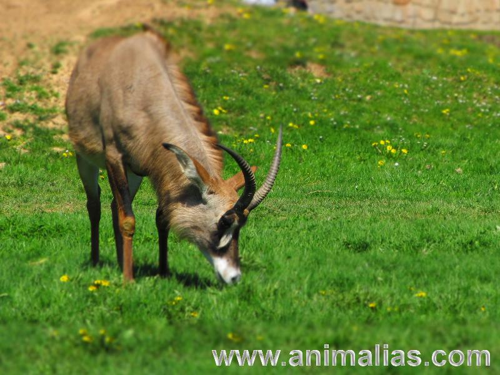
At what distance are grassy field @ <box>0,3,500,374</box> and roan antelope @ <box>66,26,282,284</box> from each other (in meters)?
0.50

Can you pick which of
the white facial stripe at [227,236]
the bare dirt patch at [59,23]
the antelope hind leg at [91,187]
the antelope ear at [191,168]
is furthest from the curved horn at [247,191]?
the bare dirt patch at [59,23]

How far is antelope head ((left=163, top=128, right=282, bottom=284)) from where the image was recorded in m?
7.35

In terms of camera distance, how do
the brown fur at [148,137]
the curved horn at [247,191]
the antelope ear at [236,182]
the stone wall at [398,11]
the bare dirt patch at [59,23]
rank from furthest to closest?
the stone wall at [398,11] → the bare dirt patch at [59,23] → the antelope ear at [236,182] → the brown fur at [148,137] → the curved horn at [247,191]

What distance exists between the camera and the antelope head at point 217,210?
7348mm

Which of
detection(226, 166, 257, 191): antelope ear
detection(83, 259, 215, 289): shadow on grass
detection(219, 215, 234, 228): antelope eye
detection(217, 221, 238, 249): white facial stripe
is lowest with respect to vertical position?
detection(83, 259, 215, 289): shadow on grass

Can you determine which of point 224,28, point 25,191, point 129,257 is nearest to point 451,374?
point 129,257

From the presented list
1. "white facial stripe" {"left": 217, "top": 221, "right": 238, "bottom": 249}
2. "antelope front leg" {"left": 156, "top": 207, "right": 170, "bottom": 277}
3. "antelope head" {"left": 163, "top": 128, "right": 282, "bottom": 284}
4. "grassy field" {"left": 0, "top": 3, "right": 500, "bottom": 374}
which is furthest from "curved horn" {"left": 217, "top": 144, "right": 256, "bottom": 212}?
"antelope front leg" {"left": 156, "top": 207, "right": 170, "bottom": 277}

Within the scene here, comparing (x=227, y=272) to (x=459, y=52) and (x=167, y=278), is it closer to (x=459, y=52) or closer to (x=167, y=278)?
(x=167, y=278)

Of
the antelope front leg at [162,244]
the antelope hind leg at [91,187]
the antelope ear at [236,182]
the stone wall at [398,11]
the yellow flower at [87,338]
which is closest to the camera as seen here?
the yellow flower at [87,338]

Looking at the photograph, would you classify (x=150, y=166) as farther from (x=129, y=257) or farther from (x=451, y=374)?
(x=451, y=374)

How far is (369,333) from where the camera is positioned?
6320 millimetres

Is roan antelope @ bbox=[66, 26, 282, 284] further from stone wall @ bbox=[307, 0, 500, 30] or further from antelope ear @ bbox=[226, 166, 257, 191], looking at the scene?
stone wall @ bbox=[307, 0, 500, 30]

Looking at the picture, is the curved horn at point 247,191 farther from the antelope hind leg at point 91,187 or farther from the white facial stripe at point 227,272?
the antelope hind leg at point 91,187

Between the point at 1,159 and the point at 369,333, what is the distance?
31.6 feet
